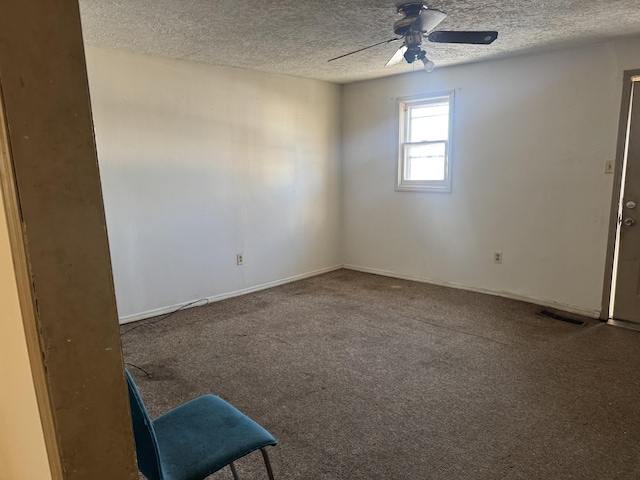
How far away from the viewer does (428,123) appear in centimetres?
484

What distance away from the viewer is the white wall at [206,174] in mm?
3613

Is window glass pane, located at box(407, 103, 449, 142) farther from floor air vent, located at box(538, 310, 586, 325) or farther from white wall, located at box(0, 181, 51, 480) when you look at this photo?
white wall, located at box(0, 181, 51, 480)

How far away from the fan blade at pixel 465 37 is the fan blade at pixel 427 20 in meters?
0.07

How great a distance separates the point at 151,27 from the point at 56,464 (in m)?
2.95

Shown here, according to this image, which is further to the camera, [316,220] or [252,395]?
[316,220]

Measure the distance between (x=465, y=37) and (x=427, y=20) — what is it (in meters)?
0.27

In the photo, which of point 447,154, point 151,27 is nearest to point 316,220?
point 447,154

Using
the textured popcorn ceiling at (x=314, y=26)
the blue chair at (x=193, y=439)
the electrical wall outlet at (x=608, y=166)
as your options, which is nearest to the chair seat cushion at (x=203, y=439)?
the blue chair at (x=193, y=439)

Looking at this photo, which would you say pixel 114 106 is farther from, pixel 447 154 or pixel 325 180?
pixel 447 154

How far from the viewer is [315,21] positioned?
113 inches

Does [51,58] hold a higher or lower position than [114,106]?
lower

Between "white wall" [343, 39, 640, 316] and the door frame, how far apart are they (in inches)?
1.8

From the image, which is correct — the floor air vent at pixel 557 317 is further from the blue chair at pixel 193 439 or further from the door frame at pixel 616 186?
the blue chair at pixel 193 439

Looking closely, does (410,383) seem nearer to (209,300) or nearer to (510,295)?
(510,295)
